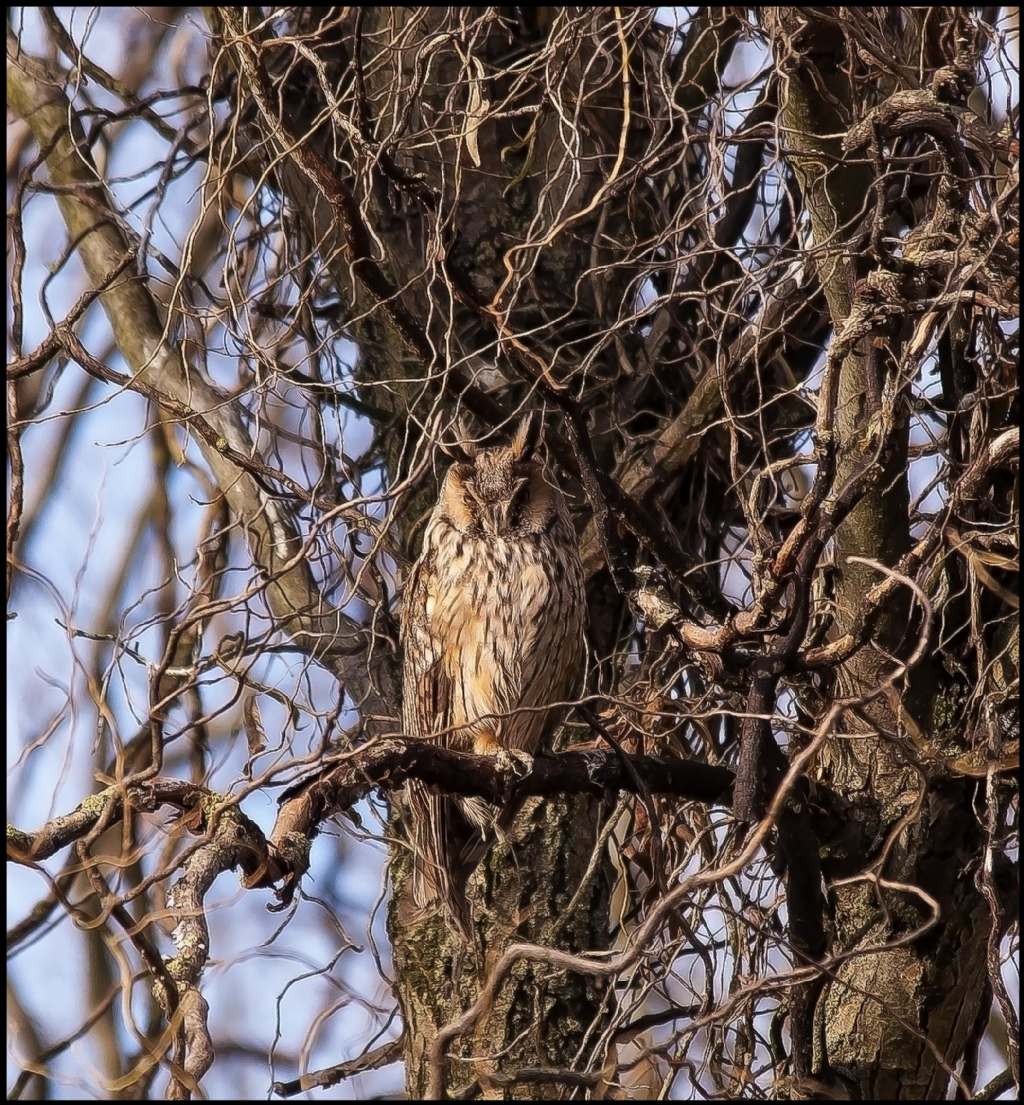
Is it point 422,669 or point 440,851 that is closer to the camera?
point 440,851

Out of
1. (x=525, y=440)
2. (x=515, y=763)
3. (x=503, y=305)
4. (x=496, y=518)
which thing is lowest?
(x=515, y=763)

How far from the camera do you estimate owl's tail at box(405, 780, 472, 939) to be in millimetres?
3381

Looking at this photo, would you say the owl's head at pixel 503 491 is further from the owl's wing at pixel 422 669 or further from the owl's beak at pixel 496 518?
the owl's wing at pixel 422 669

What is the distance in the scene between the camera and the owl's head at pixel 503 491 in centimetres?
Answer: 347

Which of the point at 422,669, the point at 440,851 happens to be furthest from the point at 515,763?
the point at 422,669

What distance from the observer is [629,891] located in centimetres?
326

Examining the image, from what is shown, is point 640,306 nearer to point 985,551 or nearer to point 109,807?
point 985,551

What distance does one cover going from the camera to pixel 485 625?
3.52 m

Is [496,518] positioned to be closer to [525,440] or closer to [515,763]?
[525,440]

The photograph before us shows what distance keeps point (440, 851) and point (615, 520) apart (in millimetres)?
1048

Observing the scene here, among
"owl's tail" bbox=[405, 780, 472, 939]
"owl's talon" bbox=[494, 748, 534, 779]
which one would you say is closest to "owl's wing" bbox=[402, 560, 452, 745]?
"owl's tail" bbox=[405, 780, 472, 939]

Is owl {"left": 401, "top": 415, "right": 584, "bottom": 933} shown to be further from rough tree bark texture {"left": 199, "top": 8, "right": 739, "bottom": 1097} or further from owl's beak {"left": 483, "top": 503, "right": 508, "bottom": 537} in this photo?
rough tree bark texture {"left": 199, "top": 8, "right": 739, "bottom": 1097}

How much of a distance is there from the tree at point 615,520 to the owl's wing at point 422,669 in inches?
5.4

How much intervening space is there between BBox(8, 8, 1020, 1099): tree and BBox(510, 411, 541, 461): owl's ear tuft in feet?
0.35
